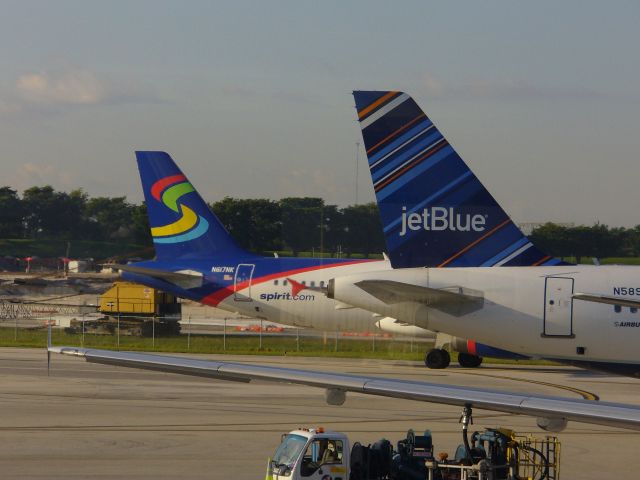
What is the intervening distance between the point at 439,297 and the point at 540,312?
280 centimetres

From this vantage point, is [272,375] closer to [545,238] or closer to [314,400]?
[314,400]

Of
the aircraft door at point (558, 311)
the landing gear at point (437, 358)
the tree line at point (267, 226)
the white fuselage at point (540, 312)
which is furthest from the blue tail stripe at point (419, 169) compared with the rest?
the tree line at point (267, 226)

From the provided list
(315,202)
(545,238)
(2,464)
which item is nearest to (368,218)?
(315,202)

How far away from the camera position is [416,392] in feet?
49.7

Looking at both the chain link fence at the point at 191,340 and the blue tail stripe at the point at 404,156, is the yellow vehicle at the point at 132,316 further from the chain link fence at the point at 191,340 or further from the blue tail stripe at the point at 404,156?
the blue tail stripe at the point at 404,156

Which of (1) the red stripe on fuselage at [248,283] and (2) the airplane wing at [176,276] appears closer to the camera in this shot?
(1) the red stripe on fuselage at [248,283]

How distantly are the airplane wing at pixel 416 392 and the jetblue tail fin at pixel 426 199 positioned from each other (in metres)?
14.3

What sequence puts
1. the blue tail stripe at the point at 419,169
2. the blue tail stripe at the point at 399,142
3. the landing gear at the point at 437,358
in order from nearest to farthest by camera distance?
the blue tail stripe at the point at 399,142 → the blue tail stripe at the point at 419,169 → the landing gear at the point at 437,358

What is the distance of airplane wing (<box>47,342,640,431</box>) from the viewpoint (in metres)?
13.8

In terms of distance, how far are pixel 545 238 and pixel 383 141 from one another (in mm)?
55855

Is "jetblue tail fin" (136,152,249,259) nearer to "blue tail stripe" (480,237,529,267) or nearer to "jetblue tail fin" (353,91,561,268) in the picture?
"jetblue tail fin" (353,91,561,268)

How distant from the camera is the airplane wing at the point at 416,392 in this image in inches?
543

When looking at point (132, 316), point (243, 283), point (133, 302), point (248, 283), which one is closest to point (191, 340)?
point (132, 316)

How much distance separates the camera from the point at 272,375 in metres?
16.3
